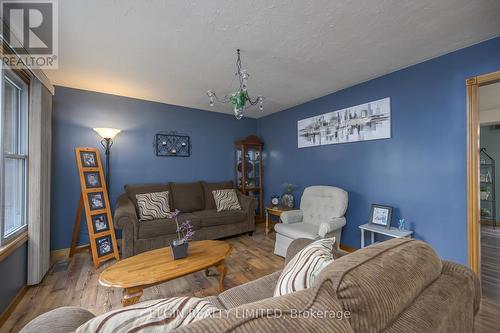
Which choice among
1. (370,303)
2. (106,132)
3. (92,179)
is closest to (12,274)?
(92,179)

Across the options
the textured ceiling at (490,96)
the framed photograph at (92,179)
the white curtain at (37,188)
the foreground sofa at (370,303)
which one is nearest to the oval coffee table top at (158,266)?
the foreground sofa at (370,303)

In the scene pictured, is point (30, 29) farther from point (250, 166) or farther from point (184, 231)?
point (250, 166)

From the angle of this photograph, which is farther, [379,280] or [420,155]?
[420,155]

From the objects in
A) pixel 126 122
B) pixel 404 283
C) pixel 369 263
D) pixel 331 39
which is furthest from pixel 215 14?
pixel 126 122

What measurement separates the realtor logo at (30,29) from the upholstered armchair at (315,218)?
A: 3073mm

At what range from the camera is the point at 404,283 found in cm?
70

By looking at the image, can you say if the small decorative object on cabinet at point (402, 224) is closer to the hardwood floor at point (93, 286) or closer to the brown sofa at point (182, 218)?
the hardwood floor at point (93, 286)

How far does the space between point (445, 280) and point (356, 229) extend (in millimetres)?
2212

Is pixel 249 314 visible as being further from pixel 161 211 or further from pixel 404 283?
pixel 161 211

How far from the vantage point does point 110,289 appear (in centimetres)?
209

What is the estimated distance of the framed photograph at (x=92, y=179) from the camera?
111 inches

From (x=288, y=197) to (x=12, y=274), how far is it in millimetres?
3481

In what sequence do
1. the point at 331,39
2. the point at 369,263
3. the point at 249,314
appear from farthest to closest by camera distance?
→ the point at 331,39 → the point at 369,263 → the point at 249,314

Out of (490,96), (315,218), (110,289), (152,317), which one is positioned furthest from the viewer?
(490,96)
